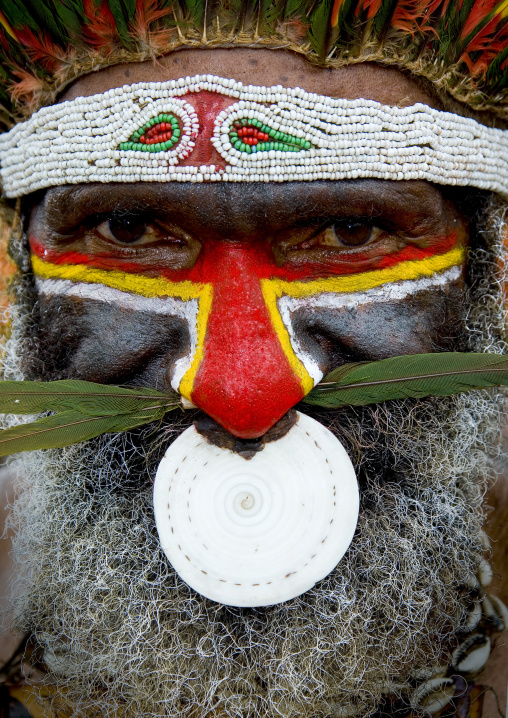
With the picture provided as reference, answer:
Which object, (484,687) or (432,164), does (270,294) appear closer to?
(432,164)

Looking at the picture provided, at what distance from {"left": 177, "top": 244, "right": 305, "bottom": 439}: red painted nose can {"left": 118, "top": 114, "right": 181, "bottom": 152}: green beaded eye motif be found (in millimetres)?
331

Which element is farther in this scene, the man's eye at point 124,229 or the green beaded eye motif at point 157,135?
the man's eye at point 124,229

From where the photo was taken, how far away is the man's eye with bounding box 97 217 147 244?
207 cm

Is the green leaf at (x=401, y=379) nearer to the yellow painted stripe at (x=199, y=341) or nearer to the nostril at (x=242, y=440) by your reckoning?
the nostril at (x=242, y=440)

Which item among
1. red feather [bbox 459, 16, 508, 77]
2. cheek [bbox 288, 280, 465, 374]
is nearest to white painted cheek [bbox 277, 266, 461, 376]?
cheek [bbox 288, 280, 465, 374]

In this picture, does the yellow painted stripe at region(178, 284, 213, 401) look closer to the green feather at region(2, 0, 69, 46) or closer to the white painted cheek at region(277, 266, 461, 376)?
the white painted cheek at region(277, 266, 461, 376)

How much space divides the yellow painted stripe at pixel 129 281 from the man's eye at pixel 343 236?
367 millimetres

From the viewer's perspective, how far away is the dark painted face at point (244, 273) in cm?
187

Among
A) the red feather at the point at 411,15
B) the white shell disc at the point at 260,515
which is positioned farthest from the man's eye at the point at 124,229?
the red feather at the point at 411,15

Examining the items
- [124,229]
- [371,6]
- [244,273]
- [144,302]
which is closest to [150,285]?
[144,302]

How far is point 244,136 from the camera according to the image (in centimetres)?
182

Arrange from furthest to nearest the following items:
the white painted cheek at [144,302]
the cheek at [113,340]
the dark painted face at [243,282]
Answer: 1. the cheek at [113,340]
2. the white painted cheek at [144,302]
3. the dark painted face at [243,282]

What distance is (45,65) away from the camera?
2014 mm

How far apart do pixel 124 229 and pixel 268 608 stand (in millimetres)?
1269
